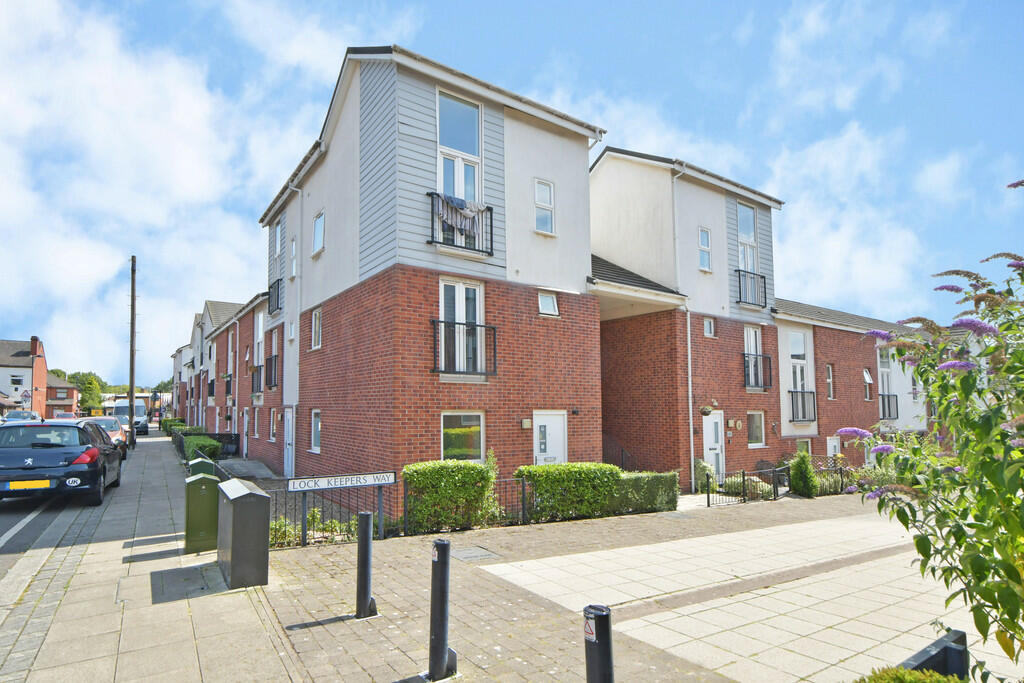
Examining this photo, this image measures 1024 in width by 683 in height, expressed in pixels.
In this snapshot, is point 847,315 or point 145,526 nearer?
point 145,526

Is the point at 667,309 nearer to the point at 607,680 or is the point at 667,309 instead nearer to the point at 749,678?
the point at 749,678

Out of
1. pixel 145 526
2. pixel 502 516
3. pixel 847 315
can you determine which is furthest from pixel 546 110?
pixel 847 315

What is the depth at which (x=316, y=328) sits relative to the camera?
16.3 meters

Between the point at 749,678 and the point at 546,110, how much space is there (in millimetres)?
12007

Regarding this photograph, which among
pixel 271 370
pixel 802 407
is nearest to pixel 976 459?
pixel 802 407

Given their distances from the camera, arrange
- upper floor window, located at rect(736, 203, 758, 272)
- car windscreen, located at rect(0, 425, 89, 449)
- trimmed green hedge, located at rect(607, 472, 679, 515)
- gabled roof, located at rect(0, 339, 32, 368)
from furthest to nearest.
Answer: gabled roof, located at rect(0, 339, 32, 368) → upper floor window, located at rect(736, 203, 758, 272) → trimmed green hedge, located at rect(607, 472, 679, 515) → car windscreen, located at rect(0, 425, 89, 449)

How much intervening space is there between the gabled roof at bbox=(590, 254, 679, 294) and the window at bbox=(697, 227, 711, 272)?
1.54 m

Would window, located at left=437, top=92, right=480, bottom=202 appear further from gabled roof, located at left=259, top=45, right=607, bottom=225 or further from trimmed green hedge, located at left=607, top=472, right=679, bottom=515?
trimmed green hedge, located at left=607, top=472, right=679, bottom=515

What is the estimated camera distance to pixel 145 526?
32.4ft

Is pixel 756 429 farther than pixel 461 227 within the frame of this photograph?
Yes

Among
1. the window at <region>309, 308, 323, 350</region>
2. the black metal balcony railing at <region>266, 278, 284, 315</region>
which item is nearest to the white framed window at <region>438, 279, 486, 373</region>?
the window at <region>309, 308, 323, 350</region>

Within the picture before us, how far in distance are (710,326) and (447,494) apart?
10397 mm

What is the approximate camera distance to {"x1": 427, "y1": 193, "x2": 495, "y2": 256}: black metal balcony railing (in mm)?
12148

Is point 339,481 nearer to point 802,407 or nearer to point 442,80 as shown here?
point 442,80
